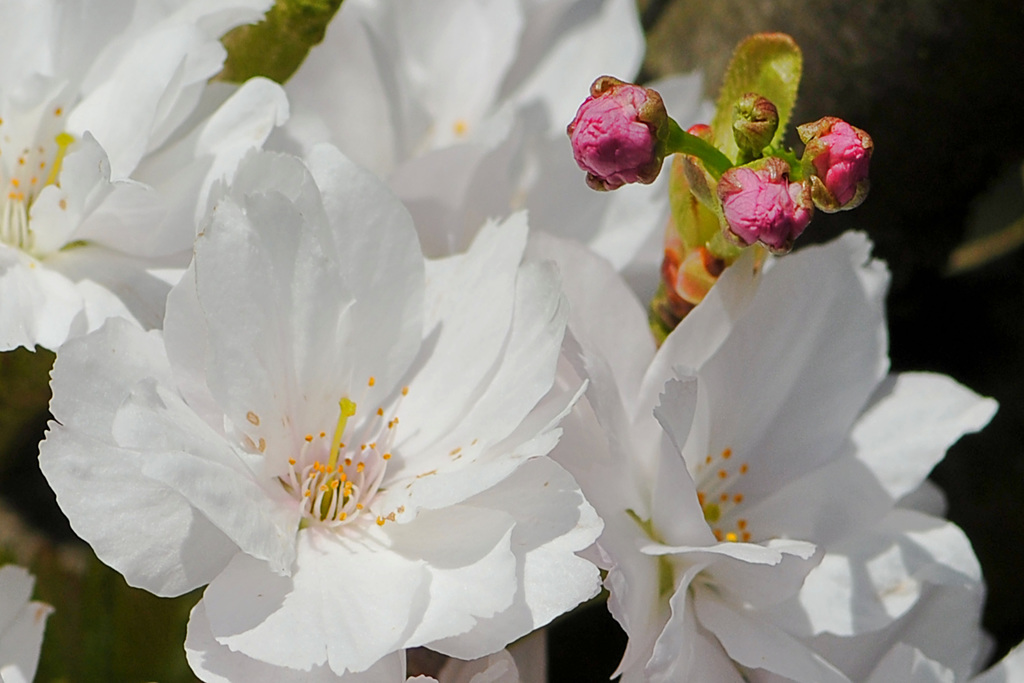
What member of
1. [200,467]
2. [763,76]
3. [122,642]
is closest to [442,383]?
[200,467]

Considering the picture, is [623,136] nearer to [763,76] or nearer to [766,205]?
[766,205]

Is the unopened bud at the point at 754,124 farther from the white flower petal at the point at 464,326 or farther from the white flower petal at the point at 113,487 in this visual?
the white flower petal at the point at 113,487

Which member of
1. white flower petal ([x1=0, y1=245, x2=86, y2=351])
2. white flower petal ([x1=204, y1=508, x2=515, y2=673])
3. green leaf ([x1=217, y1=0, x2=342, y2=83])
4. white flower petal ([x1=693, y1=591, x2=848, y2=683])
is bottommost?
white flower petal ([x1=693, y1=591, x2=848, y2=683])

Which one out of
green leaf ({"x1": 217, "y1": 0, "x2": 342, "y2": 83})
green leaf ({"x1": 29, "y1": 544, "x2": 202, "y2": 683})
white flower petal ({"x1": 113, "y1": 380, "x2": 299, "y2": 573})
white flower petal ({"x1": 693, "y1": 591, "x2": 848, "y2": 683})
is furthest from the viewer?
green leaf ({"x1": 29, "y1": 544, "x2": 202, "y2": 683})

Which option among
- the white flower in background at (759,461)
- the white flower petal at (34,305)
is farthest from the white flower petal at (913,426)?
the white flower petal at (34,305)

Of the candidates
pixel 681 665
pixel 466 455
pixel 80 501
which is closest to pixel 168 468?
pixel 80 501

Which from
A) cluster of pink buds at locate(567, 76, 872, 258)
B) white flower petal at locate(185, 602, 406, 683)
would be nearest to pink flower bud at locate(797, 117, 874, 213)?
cluster of pink buds at locate(567, 76, 872, 258)

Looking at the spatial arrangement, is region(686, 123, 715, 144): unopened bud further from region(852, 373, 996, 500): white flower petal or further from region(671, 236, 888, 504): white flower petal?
region(852, 373, 996, 500): white flower petal
